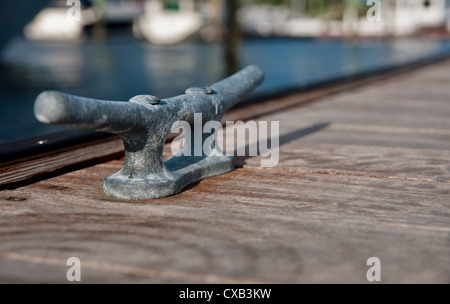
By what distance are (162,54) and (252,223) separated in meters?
16.0

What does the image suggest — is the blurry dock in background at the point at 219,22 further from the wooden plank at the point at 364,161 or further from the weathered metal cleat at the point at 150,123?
the weathered metal cleat at the point at 150,123

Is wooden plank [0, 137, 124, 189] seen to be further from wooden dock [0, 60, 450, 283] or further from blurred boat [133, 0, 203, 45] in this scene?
blurred boat [133, 0, 203, 45]

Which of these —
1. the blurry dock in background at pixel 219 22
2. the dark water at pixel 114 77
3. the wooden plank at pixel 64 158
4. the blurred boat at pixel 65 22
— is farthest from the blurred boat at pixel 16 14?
the blurred boat at pixel 65 22

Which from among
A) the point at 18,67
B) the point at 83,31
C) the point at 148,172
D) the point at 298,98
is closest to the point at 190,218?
the point at 148,172

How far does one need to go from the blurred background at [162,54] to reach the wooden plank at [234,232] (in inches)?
71.9

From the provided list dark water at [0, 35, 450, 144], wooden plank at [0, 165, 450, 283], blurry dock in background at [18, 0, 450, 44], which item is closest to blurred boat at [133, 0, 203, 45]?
blurry dock in background at [18, 0, 450, 44]

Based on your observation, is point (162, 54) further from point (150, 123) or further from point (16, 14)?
point (150, 123)

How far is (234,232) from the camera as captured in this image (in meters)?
1.27

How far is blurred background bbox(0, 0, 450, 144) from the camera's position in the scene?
800 centimetres

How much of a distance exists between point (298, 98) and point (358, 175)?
2102mm

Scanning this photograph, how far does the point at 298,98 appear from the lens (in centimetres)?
390

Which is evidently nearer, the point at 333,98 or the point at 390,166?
the point at 390,166

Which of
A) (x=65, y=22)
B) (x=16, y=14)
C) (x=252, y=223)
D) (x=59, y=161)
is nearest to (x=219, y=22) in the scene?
(x=65, y=22)
